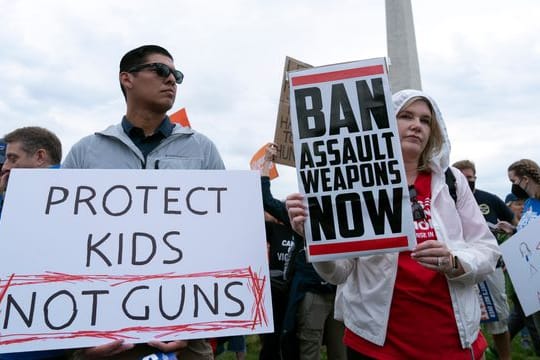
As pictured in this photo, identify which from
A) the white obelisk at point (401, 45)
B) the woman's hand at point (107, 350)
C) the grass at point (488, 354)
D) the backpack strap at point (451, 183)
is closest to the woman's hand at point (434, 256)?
the backpack strap at point (451, 183)

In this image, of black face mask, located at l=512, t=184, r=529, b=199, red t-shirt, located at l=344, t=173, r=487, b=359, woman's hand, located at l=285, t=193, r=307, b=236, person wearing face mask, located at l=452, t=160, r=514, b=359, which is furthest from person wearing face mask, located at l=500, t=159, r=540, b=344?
woman's hand, located at l=285, t=193, r=307, b=236

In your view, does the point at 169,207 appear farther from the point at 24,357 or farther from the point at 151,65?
the point at 24,357

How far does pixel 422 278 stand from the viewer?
6.16ft

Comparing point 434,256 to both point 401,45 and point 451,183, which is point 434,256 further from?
point 401,45

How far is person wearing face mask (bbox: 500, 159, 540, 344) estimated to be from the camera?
13.3 feet

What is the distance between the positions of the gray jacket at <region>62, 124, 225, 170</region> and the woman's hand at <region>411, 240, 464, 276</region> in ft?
3.21

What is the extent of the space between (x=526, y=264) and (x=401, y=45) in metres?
9.45

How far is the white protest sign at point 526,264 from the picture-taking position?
2.90m

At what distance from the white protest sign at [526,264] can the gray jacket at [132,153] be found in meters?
2.13

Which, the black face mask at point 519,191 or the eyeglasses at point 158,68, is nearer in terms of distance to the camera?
the eyeglasses at point 158,68

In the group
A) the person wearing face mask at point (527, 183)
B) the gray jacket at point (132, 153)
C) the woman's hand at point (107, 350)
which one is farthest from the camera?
the person wearing face mask at point (527, 183)

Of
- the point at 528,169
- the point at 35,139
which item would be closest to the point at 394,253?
the point at 35,139

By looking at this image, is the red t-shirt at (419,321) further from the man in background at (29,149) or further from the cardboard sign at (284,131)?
the cardboard sign at (284,131)

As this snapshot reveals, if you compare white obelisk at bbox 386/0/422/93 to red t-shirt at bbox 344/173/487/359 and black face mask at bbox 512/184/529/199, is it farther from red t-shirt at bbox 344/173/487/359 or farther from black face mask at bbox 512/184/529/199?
red t-shirt at bbox 344/173/487/359
